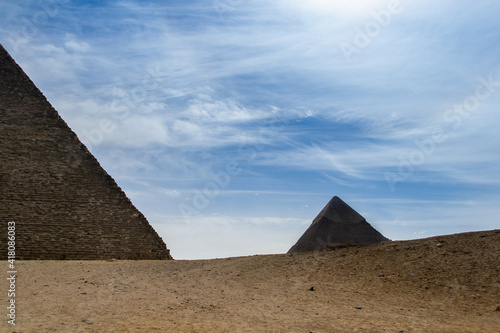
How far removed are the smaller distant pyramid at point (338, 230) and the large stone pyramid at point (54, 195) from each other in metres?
8.49

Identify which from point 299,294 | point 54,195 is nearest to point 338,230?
point 299,294

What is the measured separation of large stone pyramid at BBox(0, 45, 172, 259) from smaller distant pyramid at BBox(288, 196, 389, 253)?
849 centimetres

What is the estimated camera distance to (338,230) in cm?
1544

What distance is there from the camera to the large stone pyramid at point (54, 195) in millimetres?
19281

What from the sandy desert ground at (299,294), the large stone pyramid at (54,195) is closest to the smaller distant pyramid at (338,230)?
the sandy desert ground at (299,294)

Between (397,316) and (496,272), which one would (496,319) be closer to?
(397,316)

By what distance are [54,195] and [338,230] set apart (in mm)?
13866

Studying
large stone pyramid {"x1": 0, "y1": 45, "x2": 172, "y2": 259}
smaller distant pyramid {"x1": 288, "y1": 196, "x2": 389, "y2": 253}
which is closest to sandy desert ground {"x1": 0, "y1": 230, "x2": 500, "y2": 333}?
smaller distant pyramid {"x1": 288, "y1": 196, "x2": 389, "y2": 253}

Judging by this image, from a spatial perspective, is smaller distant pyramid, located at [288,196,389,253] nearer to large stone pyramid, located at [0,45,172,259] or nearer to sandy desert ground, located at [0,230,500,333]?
sandy desert ground, located at [0,230,500,333]

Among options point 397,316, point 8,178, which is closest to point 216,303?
point 397,316

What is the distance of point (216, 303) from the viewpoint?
7.74 m

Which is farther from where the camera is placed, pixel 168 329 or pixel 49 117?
pixel 49 117

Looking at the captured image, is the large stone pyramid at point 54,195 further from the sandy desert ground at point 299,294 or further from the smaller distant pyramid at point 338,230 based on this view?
the smaller distant pyramid at point 338,230

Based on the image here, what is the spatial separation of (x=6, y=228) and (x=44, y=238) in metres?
1.72
